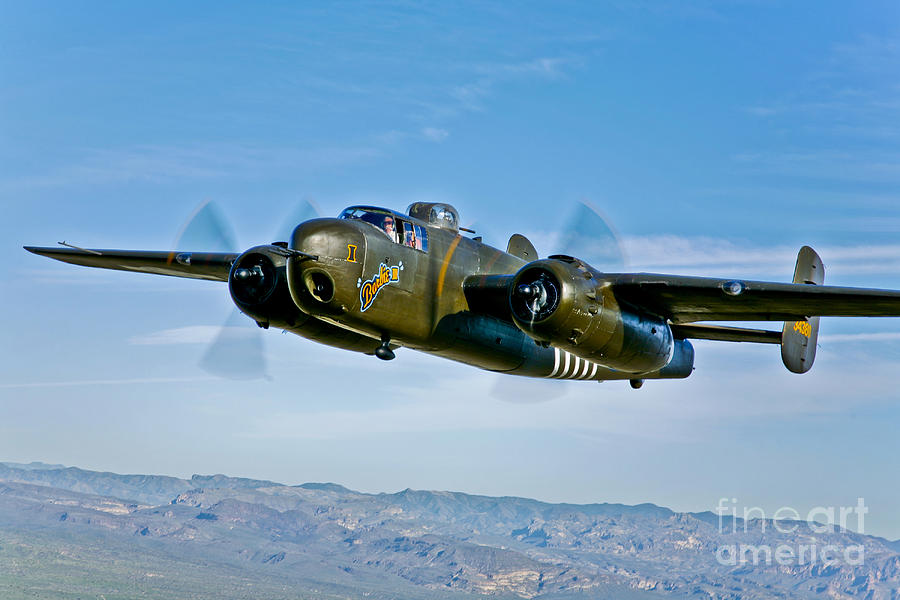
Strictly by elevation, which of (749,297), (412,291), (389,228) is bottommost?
(412,291)

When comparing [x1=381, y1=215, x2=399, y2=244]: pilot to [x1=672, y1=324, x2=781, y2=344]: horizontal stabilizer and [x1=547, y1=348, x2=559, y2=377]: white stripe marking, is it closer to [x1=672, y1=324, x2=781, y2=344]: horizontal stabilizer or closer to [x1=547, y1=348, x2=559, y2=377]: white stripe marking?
[x1=547, y1=348, x2=559, y2=377]: white stripe marking

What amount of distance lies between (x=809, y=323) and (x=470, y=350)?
1201 cm

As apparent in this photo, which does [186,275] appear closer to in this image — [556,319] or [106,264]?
[106,264]

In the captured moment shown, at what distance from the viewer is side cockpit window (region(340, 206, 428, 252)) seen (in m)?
25.6

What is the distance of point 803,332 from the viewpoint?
32094 mm

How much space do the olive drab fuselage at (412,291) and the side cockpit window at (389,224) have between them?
41 mm

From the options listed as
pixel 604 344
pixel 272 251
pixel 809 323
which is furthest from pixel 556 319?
pixel 809 323

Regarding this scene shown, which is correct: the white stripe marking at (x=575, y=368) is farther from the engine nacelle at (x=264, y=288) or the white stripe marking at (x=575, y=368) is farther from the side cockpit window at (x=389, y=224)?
the engine nacelle at (x=264, y=288)

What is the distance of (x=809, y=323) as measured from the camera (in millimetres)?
32625

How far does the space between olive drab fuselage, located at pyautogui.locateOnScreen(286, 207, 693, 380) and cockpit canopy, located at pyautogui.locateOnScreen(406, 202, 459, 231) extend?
0.15 m

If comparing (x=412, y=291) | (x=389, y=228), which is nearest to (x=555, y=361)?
(x=412, y=291)

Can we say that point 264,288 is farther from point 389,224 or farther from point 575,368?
point 575,368

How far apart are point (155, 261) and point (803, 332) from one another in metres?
20.8

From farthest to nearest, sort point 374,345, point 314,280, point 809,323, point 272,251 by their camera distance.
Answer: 1. point 809,323
2. point 374,345
3. point 272,251
4. point 314,280
